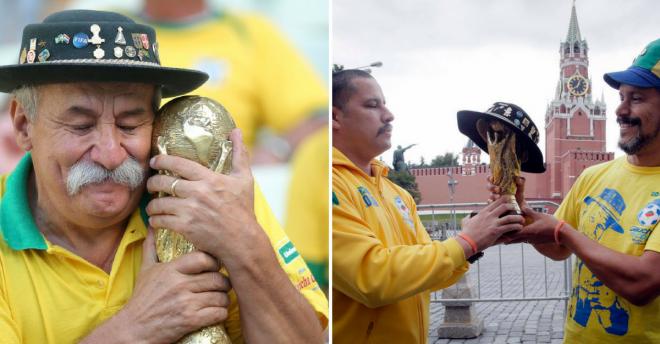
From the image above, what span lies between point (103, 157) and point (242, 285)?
1.00ft

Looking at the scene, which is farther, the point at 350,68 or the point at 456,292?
the point at 456,292

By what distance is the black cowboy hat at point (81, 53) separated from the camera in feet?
3.02

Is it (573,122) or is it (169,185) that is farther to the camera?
(573,122)

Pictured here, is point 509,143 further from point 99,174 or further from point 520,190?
point 99,174

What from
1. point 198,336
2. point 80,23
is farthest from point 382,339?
point 80,23

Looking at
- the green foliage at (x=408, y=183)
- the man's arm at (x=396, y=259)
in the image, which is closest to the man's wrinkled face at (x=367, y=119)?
the green foliage at (x=408, y=183)

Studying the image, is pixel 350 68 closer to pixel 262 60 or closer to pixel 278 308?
pixel 262 60

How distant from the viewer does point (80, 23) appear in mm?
939

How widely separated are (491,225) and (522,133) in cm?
23

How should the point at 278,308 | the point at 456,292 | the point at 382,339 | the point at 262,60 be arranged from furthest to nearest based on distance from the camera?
the point at 456,292, the point at 382,339, the point at 262,60, the point at 278,308

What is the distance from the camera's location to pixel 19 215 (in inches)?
39.3

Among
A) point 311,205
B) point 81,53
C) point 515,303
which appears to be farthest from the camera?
point 515,303

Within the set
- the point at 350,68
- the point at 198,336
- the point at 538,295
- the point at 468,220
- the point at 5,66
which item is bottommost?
the point at 538,295

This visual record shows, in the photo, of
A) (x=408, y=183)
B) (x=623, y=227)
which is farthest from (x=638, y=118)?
(x=408, y=183)
